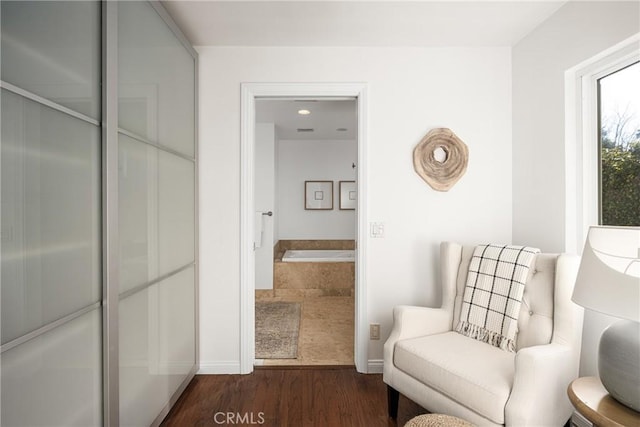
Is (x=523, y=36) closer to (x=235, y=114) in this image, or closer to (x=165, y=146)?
(x=235, y=114)

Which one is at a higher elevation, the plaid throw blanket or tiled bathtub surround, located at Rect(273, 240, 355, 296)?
the plaid throw blanket

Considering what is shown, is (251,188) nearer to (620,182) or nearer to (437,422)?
(437,422)

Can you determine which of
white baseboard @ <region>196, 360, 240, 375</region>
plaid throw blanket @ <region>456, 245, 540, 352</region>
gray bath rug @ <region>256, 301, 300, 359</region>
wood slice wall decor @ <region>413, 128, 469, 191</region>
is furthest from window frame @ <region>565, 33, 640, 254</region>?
white baseboard @ <region>196, 360, 240, 375</region>

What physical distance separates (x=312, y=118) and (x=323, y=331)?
8.47 feet

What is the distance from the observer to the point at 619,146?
185 cm

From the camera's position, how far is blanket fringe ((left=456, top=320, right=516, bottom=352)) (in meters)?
1.88

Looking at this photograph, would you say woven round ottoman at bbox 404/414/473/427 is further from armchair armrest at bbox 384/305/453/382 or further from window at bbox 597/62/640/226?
window at bbox 597/62/640/226

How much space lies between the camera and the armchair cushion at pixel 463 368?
Result: 5.02 ft

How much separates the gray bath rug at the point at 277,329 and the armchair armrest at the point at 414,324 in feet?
3.51

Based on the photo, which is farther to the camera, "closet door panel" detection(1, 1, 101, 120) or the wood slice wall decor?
the wood slice wall decor

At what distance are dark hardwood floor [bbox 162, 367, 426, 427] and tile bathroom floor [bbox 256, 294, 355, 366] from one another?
0.43ft

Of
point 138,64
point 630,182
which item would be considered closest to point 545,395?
point 630,182

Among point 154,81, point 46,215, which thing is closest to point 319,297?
point 154,81

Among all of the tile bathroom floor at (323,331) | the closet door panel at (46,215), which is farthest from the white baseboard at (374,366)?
the closet door panel at (46,215)
